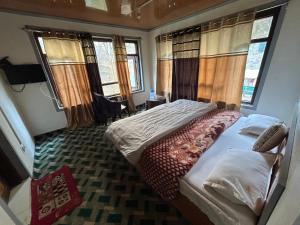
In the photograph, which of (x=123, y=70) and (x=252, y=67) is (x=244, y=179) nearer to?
(x=252, y=67)

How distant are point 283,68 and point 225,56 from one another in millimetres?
888

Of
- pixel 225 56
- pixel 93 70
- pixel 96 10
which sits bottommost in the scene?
pixel 93 70

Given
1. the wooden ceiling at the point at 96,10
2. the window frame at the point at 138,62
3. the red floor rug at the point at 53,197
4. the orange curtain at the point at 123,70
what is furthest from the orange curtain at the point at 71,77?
the red floor rug at the point at 53,197

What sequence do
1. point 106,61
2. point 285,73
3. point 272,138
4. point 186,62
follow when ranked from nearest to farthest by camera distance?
1. point 272,138
2. point 285,73
3. point 186,62
4. point 106,61

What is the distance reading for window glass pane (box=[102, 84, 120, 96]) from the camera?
152 inches

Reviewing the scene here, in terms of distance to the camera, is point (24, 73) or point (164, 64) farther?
point (164, 64)

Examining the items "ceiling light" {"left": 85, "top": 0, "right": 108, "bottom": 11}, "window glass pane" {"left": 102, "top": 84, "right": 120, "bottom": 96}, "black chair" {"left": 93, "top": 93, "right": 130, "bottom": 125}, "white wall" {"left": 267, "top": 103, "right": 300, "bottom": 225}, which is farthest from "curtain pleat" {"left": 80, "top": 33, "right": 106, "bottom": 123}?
"white wall" {"left": 267, "top": 103, "right": 300, "bottom": 225}

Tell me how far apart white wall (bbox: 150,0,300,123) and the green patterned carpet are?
93.3 inches

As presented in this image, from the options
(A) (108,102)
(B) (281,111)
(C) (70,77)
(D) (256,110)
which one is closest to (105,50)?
(C) (70,77)

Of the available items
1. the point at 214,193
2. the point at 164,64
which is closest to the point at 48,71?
the point at 164,64

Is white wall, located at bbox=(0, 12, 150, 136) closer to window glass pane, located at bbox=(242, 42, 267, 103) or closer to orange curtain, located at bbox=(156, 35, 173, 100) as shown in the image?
orange curtain, located at bbox=(156, 35, 173, 100)

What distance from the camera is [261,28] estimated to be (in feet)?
7.30

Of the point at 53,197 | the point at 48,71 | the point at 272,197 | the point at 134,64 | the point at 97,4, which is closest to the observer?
the point at 272,197

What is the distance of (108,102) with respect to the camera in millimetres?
3230
